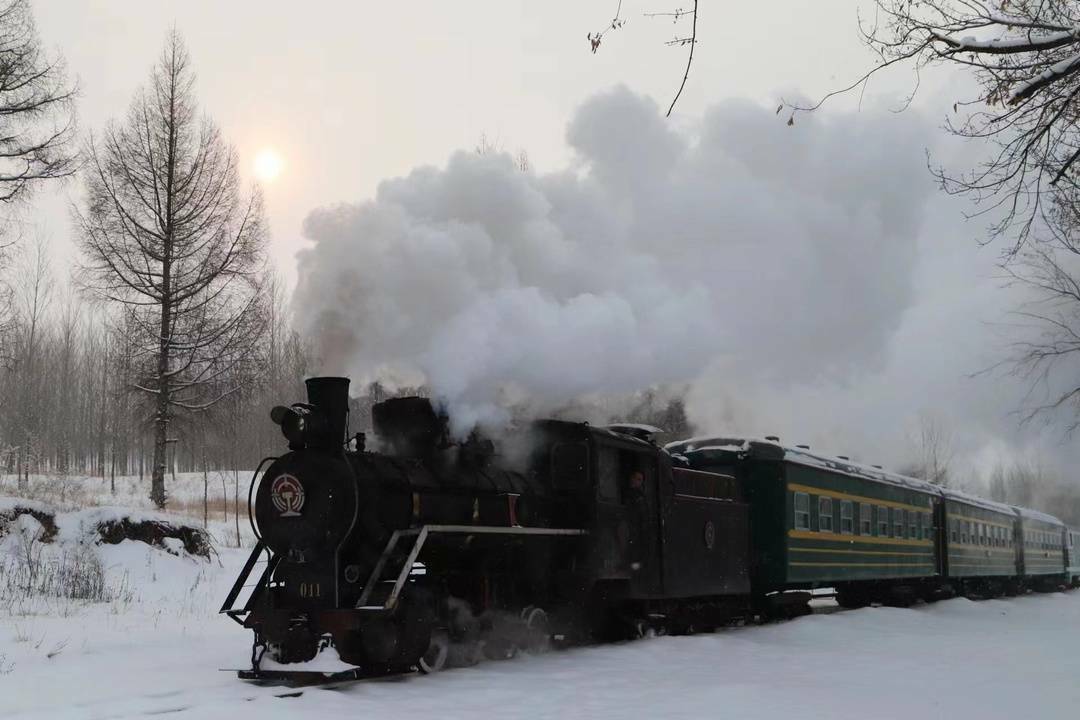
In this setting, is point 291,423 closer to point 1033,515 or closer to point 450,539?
point 450,539

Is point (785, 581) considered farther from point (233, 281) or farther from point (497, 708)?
point (233, 281)

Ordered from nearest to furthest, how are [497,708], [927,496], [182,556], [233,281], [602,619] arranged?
[497,708], [602,619], [182,556], [927,496], [233,281]

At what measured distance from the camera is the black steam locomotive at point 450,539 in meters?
7.48

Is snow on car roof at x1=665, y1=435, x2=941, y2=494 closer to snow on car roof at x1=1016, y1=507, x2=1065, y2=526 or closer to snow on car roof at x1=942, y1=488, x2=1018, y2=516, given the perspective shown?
snow on car roof at x1=942, y1=488, x2=1018, y2=516

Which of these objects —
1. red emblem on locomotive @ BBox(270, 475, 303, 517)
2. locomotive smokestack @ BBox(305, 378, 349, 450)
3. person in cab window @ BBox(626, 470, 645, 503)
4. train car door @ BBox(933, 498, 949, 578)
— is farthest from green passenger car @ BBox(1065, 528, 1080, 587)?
red emblem on locomotive @ BBox(270, 475, 303, 517)

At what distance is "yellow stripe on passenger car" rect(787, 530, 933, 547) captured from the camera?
13.8 m

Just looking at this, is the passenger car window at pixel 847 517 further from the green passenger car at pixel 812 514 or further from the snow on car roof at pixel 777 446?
the snow on car roof at pixel 777 446

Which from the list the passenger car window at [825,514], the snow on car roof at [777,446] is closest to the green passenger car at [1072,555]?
the snow on car roof at [777,446]

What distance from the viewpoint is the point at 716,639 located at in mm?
10820

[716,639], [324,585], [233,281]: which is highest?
[233,281]

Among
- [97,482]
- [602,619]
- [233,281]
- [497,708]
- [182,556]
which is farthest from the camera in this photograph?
[97,482]

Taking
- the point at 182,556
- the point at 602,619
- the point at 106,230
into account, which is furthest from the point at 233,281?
the point at 602,619

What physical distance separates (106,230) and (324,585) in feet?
52.5

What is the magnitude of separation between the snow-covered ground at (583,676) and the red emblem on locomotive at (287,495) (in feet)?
4.54
